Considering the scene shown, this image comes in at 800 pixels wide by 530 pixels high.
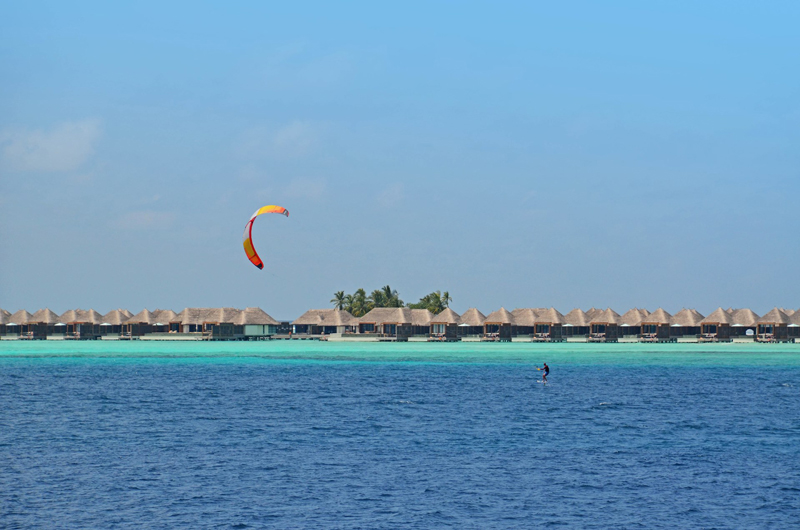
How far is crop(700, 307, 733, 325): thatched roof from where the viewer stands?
119 metres

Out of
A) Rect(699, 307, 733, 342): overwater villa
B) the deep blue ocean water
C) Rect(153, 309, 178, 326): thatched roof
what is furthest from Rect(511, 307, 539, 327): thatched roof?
the deep blue ocean water

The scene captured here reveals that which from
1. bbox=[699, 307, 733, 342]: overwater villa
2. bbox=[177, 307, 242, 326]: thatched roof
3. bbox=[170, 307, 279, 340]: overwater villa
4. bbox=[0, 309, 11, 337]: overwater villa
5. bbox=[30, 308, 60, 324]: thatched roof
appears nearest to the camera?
bbox=[699, 307, 733, 342]: overwater villa

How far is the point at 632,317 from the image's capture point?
125 meters

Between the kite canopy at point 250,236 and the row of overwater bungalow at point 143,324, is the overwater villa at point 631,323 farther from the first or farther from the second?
the kite canopy at point 250,236

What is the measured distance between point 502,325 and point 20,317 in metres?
78.9

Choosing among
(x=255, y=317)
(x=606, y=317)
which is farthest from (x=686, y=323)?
(x=255, y=317)

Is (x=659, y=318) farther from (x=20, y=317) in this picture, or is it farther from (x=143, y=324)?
(x=20, y=317)

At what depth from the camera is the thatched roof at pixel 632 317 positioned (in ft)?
408

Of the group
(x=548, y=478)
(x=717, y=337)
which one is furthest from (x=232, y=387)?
(x=717, y=337)

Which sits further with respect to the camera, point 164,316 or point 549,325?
point 164,316

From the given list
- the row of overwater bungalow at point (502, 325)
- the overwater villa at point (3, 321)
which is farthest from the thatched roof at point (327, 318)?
the overwater villa at point (3, 321)

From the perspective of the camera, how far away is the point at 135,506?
1877 centimetres

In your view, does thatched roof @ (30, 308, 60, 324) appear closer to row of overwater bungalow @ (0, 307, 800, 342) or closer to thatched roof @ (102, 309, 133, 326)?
thatched roof @ (102, 309, 133, 326)

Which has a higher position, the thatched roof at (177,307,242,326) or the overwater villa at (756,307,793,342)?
the thatched roof at (177,307,242,326)
